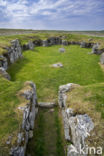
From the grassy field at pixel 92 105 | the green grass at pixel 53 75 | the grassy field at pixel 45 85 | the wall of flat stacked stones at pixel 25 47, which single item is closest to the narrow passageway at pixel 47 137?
the grassy field at pixel 45 85

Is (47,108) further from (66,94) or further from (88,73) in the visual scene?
(88,73)

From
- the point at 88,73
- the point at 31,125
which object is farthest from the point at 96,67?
the point at 31,125

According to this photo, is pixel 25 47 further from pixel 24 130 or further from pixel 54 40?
pixel 24 130

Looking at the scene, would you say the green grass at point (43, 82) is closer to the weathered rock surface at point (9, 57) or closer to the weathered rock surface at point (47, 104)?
the weathered rock surface at point (47, 104)

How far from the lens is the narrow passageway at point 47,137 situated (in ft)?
41.7

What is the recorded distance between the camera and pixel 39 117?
17516 millimetres

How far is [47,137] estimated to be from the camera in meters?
14.4

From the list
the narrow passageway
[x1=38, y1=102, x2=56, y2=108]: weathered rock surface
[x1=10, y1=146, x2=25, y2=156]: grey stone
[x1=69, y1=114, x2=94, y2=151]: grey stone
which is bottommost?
the narrow passageway

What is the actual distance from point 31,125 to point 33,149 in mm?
2912

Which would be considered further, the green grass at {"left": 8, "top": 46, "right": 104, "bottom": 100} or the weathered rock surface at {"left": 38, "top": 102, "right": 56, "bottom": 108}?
the green grass at {"left": 8, "top": 46, "right": 104, "bottom": 100}

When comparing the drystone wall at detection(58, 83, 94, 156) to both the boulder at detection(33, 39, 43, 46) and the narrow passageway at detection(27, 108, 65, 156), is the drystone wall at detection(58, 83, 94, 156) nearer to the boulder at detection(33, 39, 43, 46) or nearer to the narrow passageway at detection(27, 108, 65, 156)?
the narrow passageway at detection(27, 108, 65, 156)

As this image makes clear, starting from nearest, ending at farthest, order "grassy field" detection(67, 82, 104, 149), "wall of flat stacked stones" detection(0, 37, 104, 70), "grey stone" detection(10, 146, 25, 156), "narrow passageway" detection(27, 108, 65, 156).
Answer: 1. "grey stone" detection(10, 146, 25, 156)
2. "grassy field" detection(67, 82, 104, 149)
3. "narrow passageway" detection(27, 108, 65, 156)
4. "wall of flat stacked stones" detection(0, 37, 104, 70)

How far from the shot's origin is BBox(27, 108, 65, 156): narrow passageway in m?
12.7

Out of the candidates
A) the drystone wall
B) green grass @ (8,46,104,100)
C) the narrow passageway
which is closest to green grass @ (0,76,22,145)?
the narrow passageway
